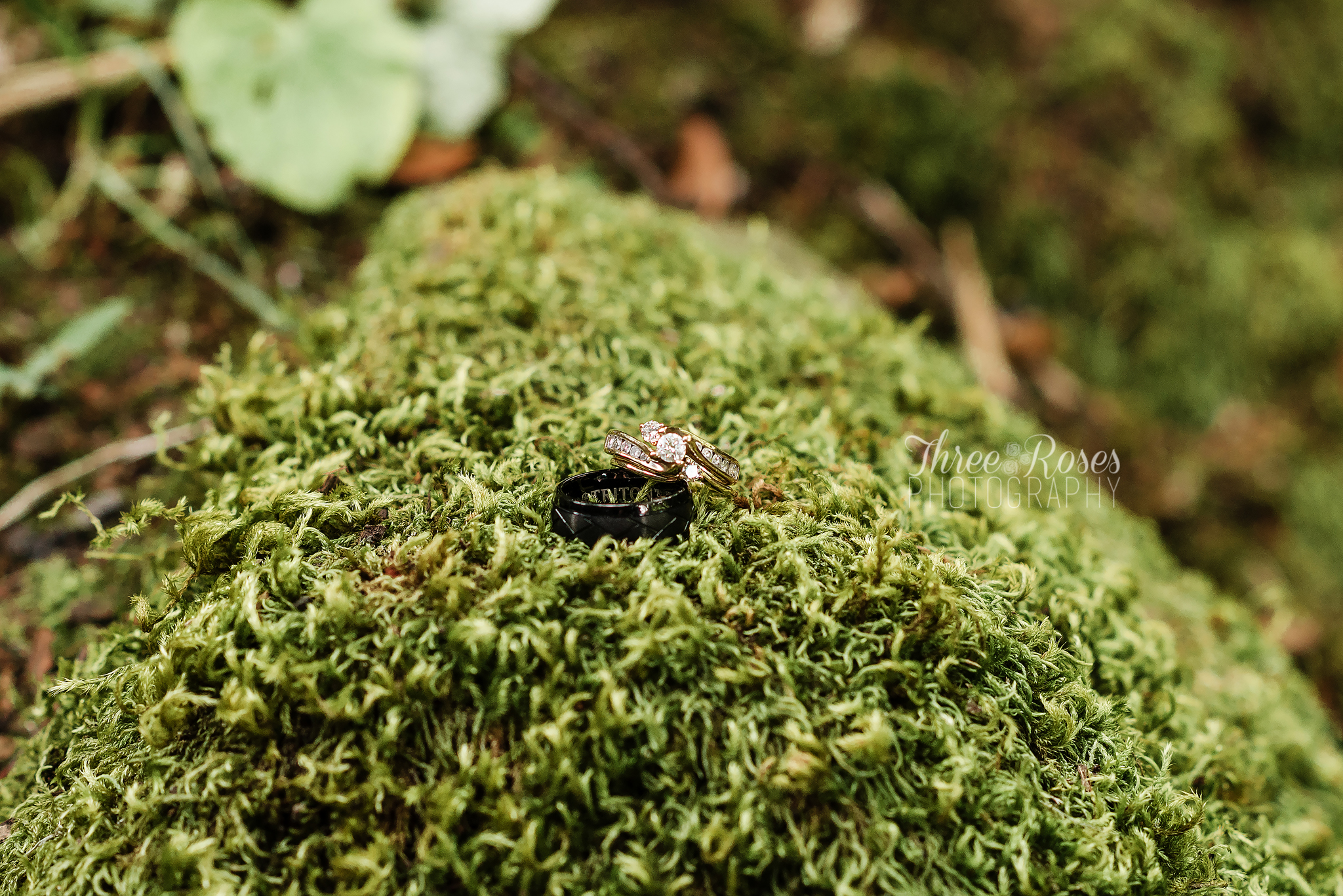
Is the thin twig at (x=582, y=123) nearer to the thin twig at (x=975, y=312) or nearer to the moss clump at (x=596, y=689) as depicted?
the thin twig at (x=975, y=312)

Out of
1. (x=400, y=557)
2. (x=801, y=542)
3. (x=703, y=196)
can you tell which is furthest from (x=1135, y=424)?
(x=400, y=557)

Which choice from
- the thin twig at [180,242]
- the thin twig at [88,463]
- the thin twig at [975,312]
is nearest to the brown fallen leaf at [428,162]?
the thin twig at [180,242]

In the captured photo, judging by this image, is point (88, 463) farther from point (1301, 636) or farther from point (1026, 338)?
point (1301, 636)

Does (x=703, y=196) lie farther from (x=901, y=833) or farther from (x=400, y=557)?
(x=901, y=833)

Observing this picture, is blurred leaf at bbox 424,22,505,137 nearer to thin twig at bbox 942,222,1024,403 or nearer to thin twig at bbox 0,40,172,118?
thin twig at bbox 0,40,172,118

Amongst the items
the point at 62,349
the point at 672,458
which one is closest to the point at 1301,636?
the point at 672,458
